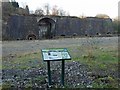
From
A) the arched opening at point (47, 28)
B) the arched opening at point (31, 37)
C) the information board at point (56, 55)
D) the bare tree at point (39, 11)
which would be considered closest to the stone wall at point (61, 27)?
the arched opening at point (31, 37)

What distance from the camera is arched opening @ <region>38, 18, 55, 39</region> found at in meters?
29.9

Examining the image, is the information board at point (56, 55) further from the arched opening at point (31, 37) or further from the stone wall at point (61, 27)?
the arched opening at point (31, 37)

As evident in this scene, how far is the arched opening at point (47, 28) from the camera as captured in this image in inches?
1179

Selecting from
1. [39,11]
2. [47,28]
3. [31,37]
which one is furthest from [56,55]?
[39,11]

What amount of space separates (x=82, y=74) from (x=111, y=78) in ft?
2.65

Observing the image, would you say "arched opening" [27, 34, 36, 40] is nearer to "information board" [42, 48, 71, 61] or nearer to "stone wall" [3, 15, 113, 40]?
"stone wall" [3, 15, 113, 40]

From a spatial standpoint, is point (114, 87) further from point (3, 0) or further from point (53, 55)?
point (3, 0)

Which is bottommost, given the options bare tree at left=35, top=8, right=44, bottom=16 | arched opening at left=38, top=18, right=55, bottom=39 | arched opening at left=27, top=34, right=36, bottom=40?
arched opening at left=27, top=34, right=36, bottom=40

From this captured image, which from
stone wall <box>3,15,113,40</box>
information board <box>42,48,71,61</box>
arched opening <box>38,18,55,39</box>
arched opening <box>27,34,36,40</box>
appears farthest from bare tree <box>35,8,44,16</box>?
→ information board <box>42,48,71,61</box>

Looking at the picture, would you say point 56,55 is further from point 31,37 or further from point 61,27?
point 61,27

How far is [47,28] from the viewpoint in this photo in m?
30.7

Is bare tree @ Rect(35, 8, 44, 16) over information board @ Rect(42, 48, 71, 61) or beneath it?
over

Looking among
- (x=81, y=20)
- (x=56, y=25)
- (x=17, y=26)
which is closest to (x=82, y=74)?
(x=17, y=26)

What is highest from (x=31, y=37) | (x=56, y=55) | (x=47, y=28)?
(x=47, y=28)
